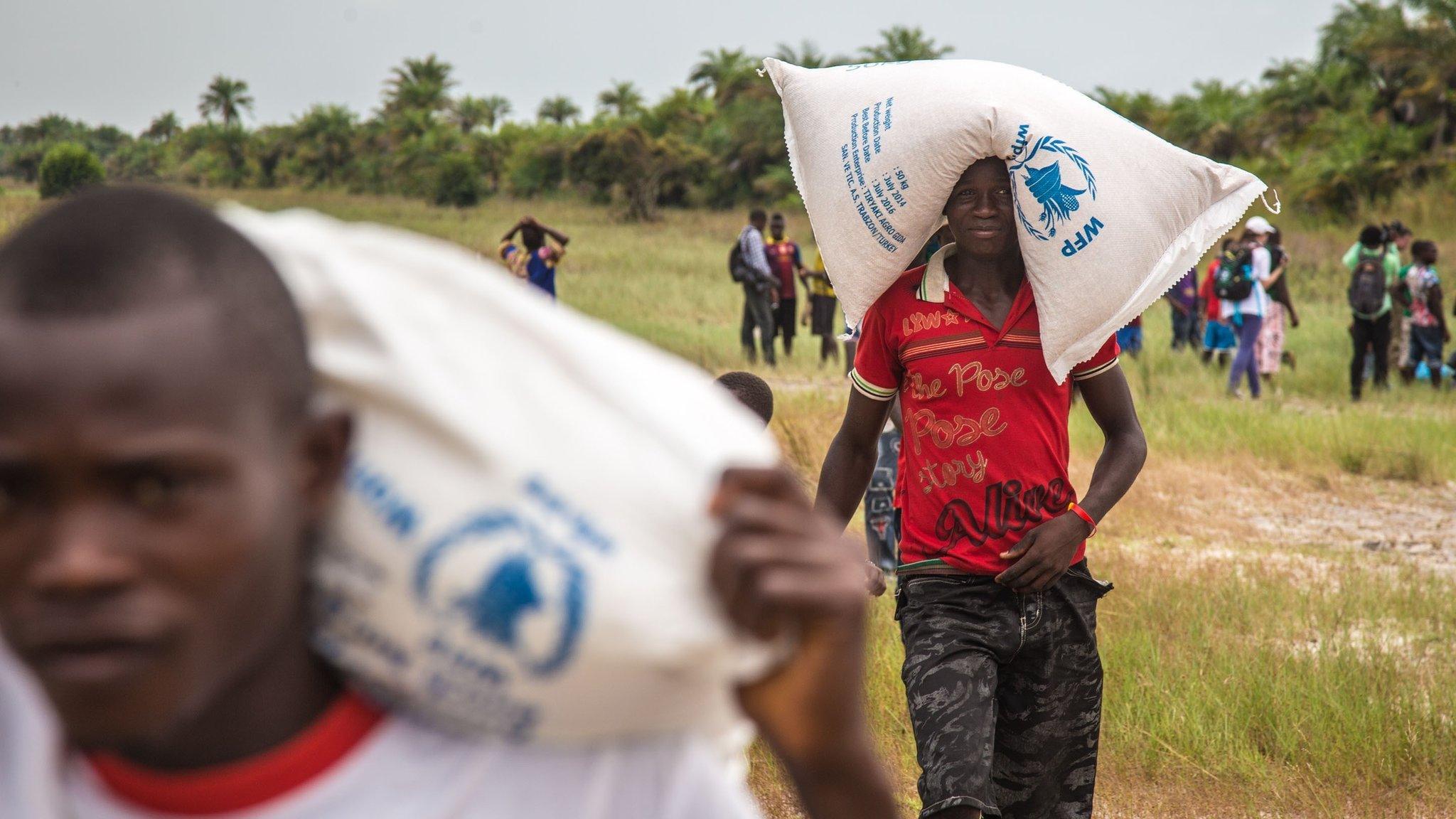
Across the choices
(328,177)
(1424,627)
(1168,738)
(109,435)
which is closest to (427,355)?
(109,435)

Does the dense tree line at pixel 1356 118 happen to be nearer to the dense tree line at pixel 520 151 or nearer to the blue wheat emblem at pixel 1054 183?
the dense tree line at pixel 520 151

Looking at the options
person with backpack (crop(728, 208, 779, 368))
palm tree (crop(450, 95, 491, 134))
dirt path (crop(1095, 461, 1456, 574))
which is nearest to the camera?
dirt path (crop(1095, 461, 1456, 574))

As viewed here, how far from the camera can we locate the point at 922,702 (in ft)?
10.0

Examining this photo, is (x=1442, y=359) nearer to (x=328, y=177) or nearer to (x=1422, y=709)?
(x=1422, y=709)

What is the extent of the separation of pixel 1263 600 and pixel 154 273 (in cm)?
595

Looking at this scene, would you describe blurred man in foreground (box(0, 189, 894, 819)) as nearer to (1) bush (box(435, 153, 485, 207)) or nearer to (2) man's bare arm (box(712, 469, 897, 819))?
(2) man's bare arm (box(712, 469, 897, 819))

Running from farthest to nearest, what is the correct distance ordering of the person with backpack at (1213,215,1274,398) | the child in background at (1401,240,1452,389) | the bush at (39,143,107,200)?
1. the bush at (39,143,107,200)
2. the child in background at (1401,240,1452,389)
3. the person with backpack at (1213,215,1274,398)

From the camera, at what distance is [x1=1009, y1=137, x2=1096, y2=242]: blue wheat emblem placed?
3.07m

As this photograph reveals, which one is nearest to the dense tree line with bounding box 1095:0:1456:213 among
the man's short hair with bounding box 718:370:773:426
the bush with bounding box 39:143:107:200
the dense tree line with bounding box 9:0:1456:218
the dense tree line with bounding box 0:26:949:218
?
the dense tree line with bounding box 9:0:1456:218

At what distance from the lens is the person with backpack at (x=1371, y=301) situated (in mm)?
13320

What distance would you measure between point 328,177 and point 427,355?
52.0 m

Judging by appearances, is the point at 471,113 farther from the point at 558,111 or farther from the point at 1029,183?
the point at 1029,183

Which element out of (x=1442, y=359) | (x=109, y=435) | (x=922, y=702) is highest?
(x=109, y=435)

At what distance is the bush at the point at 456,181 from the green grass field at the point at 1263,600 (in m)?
27.0
